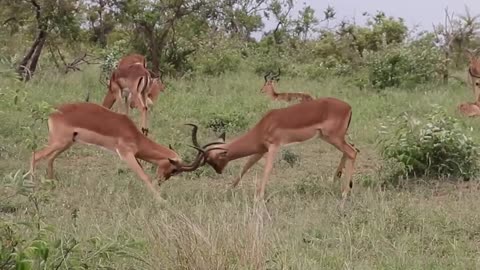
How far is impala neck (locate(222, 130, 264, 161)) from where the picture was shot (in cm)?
680

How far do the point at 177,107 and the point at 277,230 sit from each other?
20.7 feet

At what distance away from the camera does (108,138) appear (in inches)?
266

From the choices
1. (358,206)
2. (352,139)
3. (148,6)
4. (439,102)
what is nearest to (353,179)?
(358,206)

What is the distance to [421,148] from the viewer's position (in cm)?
684

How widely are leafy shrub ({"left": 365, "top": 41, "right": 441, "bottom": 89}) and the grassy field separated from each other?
3277 mm

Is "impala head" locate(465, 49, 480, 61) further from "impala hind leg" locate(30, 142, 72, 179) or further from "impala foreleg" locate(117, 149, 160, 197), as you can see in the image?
"impala hind leg" locate(30, 142, 72, 179)

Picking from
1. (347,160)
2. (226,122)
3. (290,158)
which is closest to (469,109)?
(226,122)

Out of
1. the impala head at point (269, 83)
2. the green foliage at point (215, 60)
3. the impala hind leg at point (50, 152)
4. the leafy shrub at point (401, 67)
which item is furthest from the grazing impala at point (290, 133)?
the green foliage at point (215, 60)

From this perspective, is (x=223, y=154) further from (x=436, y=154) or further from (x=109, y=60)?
(x=109, y=60)

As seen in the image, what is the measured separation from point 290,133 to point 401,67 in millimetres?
7565

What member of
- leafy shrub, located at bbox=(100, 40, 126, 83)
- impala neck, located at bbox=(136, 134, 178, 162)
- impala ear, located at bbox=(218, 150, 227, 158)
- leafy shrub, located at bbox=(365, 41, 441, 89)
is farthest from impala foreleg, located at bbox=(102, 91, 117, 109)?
leafy shrub, located at bbox=(365, 41, 441, 89)

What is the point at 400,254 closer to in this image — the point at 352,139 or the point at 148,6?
the point at 352,139

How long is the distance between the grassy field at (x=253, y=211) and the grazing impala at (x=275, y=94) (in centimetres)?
160

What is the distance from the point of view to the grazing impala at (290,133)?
22.1ft
